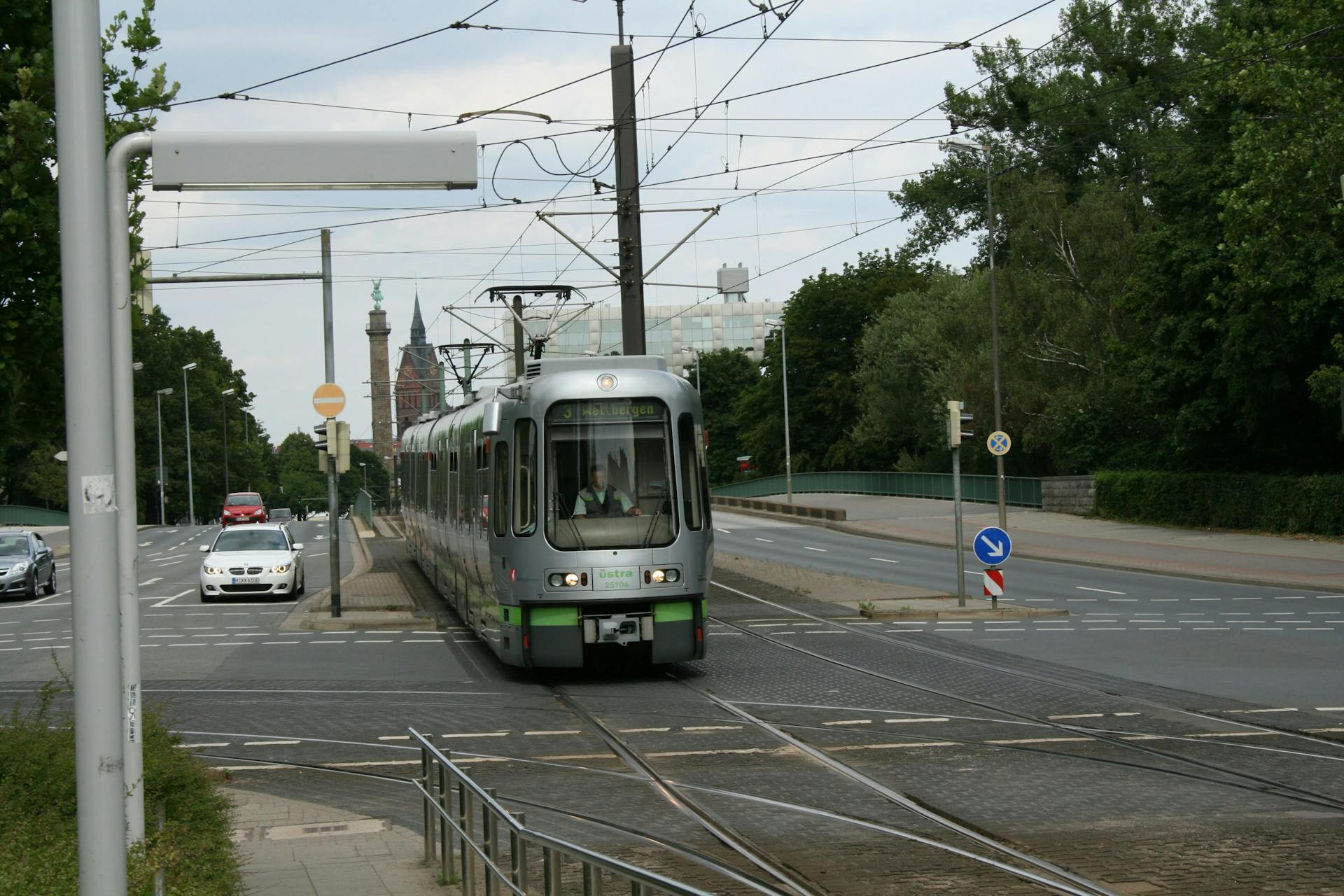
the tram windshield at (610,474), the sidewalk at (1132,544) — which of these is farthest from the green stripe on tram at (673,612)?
the sidewalk at (1132,544)

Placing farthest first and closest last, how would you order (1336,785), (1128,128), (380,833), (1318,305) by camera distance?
(1128,128) → (1318,305) → (1336,785) → (380,833)

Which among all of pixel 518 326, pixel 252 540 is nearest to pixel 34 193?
pixel 252 540

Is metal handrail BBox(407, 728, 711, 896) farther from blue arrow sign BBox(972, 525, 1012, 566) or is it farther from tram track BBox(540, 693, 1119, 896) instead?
blue arrow sign BBox(972, 525, 1012, 566)

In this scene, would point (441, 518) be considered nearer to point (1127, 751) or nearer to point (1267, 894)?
point (1127, 751)

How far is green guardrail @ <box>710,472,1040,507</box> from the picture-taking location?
58.8 meters

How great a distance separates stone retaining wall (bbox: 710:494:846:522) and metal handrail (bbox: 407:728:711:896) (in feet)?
139

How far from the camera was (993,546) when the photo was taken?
2394 centimetres

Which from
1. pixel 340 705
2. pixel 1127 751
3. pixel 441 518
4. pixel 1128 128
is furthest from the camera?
pixel 1128 128

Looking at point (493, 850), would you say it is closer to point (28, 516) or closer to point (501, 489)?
point (501, 489)

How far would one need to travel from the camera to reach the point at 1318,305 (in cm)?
3741

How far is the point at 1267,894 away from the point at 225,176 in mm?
5591

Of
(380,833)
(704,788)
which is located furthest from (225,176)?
(704,788)

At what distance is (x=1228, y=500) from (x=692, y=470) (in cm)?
3154

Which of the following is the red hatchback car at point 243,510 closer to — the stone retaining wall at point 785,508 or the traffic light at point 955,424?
the stone retaining wall at point 785,508
